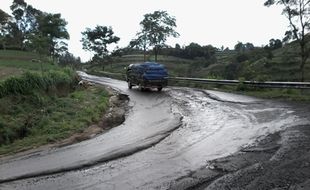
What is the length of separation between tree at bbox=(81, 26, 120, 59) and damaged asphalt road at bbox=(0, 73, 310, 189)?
234ft

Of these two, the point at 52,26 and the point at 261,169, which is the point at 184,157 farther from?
the point at 52,26

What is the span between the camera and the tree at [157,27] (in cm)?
5756

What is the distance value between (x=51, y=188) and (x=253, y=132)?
6.52m

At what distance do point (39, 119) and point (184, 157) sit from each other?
755 cm

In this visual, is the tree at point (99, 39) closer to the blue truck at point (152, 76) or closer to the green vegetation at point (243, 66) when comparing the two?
the green vegetation at point (243, 66)

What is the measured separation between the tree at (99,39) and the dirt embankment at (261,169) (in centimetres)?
7703

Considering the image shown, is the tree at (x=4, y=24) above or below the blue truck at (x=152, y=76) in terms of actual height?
above

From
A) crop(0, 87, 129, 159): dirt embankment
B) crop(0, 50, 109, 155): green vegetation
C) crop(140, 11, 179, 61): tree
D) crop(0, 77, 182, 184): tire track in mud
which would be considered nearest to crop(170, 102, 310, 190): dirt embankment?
crop(0, 77, 182, 184): tire track in mud

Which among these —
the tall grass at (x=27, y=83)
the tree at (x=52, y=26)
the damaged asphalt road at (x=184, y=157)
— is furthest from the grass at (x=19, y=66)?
the tree at (x=52, y=26)

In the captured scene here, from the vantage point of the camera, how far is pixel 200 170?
8633 mm

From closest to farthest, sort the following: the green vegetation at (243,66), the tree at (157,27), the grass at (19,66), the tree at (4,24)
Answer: the grass at (19,66) < the green vegetation at (243,66) < the tree at (157,27) < the tree at (4,24)

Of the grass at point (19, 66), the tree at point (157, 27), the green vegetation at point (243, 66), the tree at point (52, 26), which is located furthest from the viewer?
the tree at point (52, 26)

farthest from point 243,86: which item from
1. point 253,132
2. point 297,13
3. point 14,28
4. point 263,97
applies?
point 14,28

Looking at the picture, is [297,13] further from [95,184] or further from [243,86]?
[95,184]
